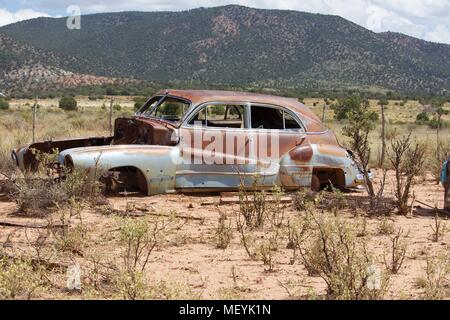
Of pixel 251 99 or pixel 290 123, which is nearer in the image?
pixel 251 99

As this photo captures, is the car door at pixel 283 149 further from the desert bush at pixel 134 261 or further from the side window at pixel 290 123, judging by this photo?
the desert bush at pixel 134 261

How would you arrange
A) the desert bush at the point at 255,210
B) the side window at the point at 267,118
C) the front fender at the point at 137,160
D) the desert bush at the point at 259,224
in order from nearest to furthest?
the desert bush at the point at 259,224 → the desert bush at the point at 255,210 → the front fender at the point at 137,160 → the side window at the point at 267,118

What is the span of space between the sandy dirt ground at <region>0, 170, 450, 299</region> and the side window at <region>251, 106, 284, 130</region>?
144 centimetres

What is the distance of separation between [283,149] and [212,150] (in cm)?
113

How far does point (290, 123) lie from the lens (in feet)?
35.5

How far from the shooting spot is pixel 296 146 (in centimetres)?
1053

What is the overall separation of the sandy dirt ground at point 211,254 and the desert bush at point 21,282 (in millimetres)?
131

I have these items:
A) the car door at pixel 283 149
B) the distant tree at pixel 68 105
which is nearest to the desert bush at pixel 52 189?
the car door at pixel 283 149

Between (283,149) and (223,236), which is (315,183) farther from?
(223,236)

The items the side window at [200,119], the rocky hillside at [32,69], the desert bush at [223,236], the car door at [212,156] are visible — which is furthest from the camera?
the rocky hillside at [32,69]

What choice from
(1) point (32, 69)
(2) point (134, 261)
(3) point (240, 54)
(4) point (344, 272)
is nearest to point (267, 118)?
(2) point (134, 261)

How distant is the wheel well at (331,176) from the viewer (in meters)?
10.8

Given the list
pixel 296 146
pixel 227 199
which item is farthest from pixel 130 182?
pixel 296 146
